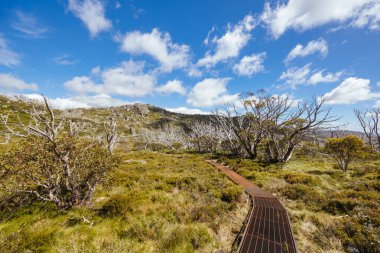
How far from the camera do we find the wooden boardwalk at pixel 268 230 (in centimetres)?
529

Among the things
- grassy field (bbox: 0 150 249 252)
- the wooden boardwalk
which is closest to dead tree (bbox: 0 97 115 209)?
grassy field (bbox: 0 150 249 252)

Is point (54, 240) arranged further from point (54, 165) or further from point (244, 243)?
point (244, 243)

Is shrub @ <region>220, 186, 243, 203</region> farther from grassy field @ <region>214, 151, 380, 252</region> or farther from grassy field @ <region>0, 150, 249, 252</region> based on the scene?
grassy field @ <region>214, 151, 380, 252</region>

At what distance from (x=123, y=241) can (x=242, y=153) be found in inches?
965

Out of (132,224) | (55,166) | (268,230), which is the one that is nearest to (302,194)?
(268,230)

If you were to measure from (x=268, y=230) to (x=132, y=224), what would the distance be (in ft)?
15.0

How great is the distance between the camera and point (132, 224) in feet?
19.9

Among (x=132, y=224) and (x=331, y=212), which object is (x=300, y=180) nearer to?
(x=331, y=212)

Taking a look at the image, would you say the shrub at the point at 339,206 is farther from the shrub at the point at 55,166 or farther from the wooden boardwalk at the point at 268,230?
Answer: the shrub at the point at 55,166

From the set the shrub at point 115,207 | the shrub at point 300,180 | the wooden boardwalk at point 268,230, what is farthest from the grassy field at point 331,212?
the shrub at point 115,207

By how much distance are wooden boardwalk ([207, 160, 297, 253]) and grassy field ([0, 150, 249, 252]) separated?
0.49 m

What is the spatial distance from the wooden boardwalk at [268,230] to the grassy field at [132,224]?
0.49m

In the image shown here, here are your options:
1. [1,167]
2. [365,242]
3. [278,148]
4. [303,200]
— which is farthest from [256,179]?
[1,167]

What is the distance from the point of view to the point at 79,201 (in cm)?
784
